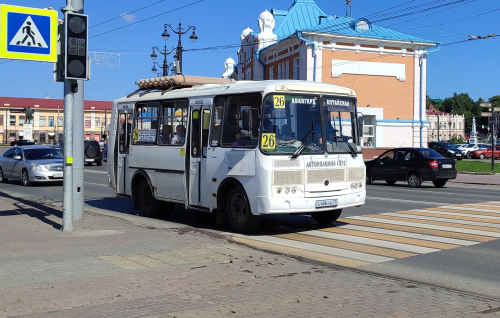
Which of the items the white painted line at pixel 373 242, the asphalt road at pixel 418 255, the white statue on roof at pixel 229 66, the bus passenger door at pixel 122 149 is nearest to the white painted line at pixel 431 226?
the asphalt road at pixel 418 255

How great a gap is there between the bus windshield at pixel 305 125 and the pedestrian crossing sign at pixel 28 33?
3959 mm

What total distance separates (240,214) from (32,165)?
1474cm

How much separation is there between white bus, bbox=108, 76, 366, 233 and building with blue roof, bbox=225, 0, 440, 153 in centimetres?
3215

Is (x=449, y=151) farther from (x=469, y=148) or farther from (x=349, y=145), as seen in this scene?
(x=349, y=145)

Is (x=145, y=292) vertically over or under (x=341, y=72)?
under

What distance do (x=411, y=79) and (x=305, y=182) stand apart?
39.6 meters

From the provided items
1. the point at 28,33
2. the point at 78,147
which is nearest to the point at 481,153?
the point at 78,147

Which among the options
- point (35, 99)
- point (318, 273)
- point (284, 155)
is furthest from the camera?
point (35, 99)

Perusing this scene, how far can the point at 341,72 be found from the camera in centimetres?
4506

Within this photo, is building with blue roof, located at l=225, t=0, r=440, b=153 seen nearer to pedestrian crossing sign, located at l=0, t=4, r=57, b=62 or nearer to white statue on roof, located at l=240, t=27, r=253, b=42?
white statue on roof, located at l=240, t=27, r=253, b=42

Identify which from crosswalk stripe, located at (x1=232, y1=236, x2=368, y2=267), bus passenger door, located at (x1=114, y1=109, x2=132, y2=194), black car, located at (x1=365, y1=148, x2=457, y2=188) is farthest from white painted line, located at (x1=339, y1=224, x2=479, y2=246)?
black car, located at (x1=365, y1=148, x2=457, y2=188)

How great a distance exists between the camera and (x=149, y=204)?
13.4 m

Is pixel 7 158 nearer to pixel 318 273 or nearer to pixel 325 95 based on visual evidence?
pixel 325 95

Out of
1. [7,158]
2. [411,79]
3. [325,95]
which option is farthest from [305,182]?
[411,79]
